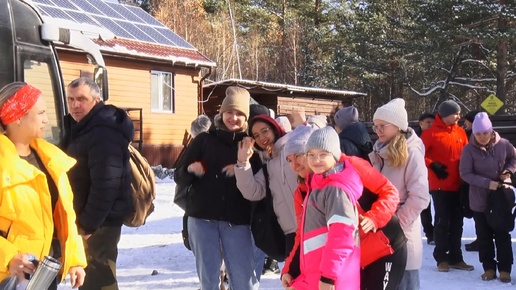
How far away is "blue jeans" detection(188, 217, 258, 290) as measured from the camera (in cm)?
479

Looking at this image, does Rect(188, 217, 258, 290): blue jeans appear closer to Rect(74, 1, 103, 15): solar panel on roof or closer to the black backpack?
the black backpack

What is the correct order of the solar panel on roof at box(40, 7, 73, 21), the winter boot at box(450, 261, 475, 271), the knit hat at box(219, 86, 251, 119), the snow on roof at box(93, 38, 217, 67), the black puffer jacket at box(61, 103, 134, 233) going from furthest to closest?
the snow on roof at box(93, 38, 217, 67), the solar panel on roof at box(40, 7, 73, 21), the winter boot at box(450, 261, 475, 271), the knit hat at box(219, 86, 251, 119), the black puffer jacket at box(61, 103, 134, 233)

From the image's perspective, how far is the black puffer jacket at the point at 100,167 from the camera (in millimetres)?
4145

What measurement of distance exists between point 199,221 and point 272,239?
0.58 metres

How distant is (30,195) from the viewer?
3.21m

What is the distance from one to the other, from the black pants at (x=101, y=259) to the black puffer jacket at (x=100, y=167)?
10cm

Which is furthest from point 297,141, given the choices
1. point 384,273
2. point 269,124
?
point 384,273

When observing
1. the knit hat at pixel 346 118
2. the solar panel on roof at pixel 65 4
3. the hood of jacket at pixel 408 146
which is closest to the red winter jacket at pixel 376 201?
the hood of jacket at pixel 408 146

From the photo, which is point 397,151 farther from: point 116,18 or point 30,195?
point 116,18

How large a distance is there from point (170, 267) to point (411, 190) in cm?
421

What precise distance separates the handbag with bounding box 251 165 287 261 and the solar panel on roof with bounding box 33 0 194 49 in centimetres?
1158

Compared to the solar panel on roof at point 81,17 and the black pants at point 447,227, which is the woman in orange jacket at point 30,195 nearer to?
the black pants at point 447,227

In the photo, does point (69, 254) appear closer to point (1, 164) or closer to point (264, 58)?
point (1, 164)

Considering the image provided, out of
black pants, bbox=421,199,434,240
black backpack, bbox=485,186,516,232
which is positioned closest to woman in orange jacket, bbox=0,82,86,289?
black backpack, bbox=485,186,516,232
